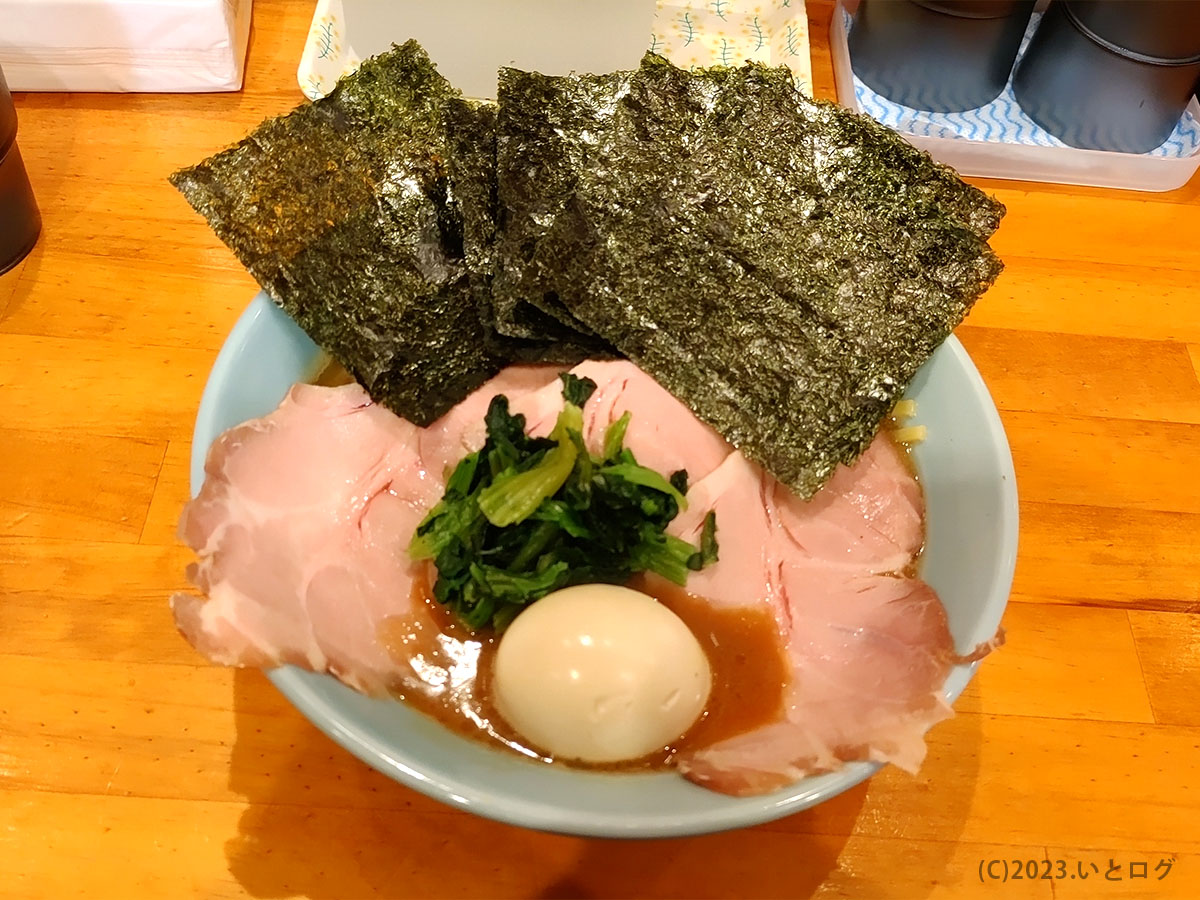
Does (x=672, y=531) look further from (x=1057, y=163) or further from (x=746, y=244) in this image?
(x=1057, y=163)

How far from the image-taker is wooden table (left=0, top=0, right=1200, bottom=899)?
808 millimetres

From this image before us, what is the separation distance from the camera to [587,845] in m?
0.82

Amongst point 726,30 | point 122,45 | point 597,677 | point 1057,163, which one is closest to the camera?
point 597,677

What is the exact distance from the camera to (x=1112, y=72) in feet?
4.45

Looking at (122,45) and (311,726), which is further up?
(122,45)

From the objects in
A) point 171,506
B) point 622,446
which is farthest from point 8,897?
point 622,446

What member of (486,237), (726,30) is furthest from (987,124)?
(486,237)

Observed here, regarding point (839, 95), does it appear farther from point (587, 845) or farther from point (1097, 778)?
point (587, 845)

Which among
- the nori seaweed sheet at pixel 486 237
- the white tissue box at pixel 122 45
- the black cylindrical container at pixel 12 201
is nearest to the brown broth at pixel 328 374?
the nori seaweed sheet at pixel 486 237

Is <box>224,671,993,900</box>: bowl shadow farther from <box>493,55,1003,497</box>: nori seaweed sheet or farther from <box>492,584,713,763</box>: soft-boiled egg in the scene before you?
<box>493,55,1003,497</box>: nori seaweed sheet

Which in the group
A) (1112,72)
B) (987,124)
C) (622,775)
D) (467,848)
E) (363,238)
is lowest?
(467,848)

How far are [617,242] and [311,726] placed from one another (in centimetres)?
59

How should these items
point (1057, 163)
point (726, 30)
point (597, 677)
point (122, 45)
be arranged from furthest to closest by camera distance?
point (726, 30) → point (1057, 163) → point (122, 45) → point (597, 677)

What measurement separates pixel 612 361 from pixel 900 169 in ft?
1.29
